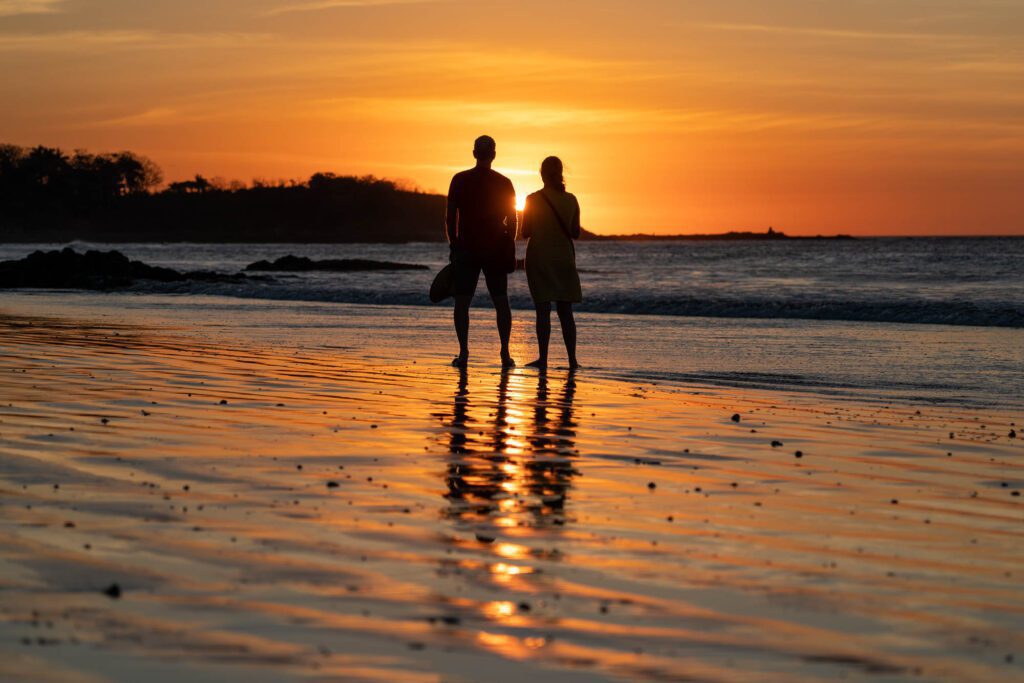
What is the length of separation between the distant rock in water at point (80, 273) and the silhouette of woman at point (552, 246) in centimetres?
2241

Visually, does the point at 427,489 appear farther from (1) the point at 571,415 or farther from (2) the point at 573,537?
(1) the point at 571,415

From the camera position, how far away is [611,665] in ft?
10.6

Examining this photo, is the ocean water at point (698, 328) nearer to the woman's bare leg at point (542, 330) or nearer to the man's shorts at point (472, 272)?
the woman's bare leg at point (542, 330)

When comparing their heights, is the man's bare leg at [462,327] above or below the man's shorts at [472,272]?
below

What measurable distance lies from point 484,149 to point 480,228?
0.78m

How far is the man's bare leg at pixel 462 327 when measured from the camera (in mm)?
12477

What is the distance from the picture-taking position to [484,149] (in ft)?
40.7

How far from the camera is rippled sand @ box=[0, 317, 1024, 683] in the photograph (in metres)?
3.30

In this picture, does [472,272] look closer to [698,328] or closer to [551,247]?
[551,247]

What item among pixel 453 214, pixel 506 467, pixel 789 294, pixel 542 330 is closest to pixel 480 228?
pixel 453 214

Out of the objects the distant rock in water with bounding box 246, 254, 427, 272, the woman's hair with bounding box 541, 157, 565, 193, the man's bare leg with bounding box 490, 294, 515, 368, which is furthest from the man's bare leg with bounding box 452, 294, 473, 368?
the distant rock in water with bounding box 246, 254, 427, 272

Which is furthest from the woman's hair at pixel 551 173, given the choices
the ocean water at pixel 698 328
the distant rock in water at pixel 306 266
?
the distant rock in water at pixel 306 266

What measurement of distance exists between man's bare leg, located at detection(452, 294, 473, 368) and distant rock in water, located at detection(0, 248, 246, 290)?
2216 cm

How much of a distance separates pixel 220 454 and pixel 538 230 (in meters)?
6.90
